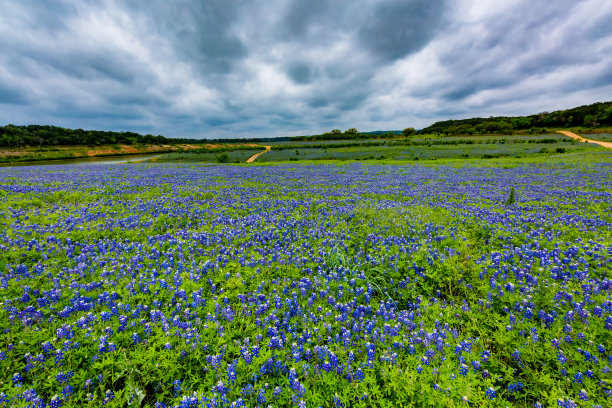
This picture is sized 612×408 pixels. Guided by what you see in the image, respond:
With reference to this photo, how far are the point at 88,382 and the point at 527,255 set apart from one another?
7.48m

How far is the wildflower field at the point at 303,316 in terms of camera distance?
8.21ft

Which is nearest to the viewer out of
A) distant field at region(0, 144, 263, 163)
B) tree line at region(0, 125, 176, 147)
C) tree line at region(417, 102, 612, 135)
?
distant field at region(0, 144, 263, 163)

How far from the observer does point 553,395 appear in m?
2.36

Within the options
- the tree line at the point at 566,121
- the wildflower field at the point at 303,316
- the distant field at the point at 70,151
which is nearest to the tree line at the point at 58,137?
the distant field at the point at 70,151

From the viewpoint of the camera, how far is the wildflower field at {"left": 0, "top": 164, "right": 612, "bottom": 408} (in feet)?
8.21

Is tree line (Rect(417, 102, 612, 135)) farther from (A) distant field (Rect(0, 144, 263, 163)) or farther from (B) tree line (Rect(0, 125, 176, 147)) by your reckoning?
(B) tree line (Rect(0, 125, 176, 147))

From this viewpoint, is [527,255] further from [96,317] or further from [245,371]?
[96,317]

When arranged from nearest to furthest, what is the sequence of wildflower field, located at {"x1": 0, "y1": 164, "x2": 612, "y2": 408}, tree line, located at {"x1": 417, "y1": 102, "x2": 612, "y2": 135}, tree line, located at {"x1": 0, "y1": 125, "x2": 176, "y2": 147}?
wildflower field, located at {"x1": 0, "y1": 164, "x2": 612, "y2": 408}
tree line, located at {"x1": 0, "y1": 125, "x2": 176, "y2": 147}
tree line, located at {"x1": 417, "y1": 102, "x2": 612, "y2": 135}

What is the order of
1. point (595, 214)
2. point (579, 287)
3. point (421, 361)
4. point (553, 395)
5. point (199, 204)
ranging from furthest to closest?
point (199, 204)
point (595, 214)
point (579, 287)
point (421, 361)
point (553, 395)

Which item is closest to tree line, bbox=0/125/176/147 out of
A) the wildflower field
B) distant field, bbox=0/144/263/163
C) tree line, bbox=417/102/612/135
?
distant field, bbox=0/144/263/163

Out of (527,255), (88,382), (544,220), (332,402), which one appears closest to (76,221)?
(88,382)

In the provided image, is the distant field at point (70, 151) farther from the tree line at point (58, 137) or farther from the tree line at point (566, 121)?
the tree line at point (566, 121)

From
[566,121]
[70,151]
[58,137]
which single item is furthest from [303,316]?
[566,121]

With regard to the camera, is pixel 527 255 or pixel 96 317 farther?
pixel 527 255
